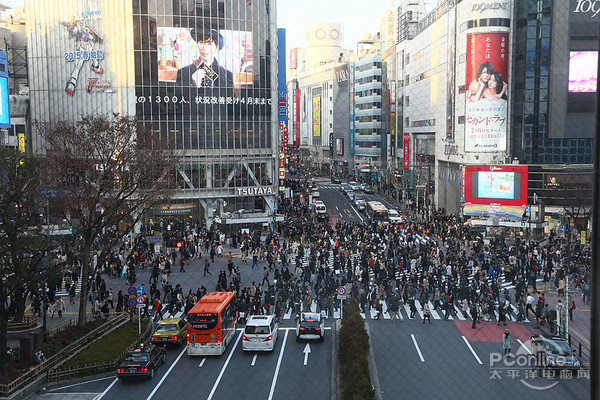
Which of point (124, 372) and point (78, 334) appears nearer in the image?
point (124, 372)

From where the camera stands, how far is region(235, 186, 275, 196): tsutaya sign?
24.3 metres

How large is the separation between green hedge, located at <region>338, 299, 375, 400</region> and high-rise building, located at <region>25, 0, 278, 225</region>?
48.2 ft

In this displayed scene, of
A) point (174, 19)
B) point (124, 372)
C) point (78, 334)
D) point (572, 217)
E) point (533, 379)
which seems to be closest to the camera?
point (533, 379)

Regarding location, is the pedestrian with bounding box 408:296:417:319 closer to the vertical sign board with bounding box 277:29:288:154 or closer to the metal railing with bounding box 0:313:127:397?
the metal railing with bounding box 0:313:127:397

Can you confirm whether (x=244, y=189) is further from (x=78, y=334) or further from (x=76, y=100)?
(x=78, y=334)

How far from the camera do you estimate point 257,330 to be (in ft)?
31.3

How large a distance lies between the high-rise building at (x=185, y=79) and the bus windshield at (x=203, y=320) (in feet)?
46.1

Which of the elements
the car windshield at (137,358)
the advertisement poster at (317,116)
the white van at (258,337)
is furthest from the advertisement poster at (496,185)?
the advertisement poster at (317,116)

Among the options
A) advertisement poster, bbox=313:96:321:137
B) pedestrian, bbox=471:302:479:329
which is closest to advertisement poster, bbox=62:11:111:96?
pedestrian, bbox=471:302:479:329

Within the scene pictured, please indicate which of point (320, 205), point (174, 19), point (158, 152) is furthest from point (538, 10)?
point (158, 152)

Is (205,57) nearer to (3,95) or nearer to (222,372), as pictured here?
(3,95)

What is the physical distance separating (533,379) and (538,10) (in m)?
18.0

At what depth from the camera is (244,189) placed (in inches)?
960

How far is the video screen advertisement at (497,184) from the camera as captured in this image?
2216 cm
